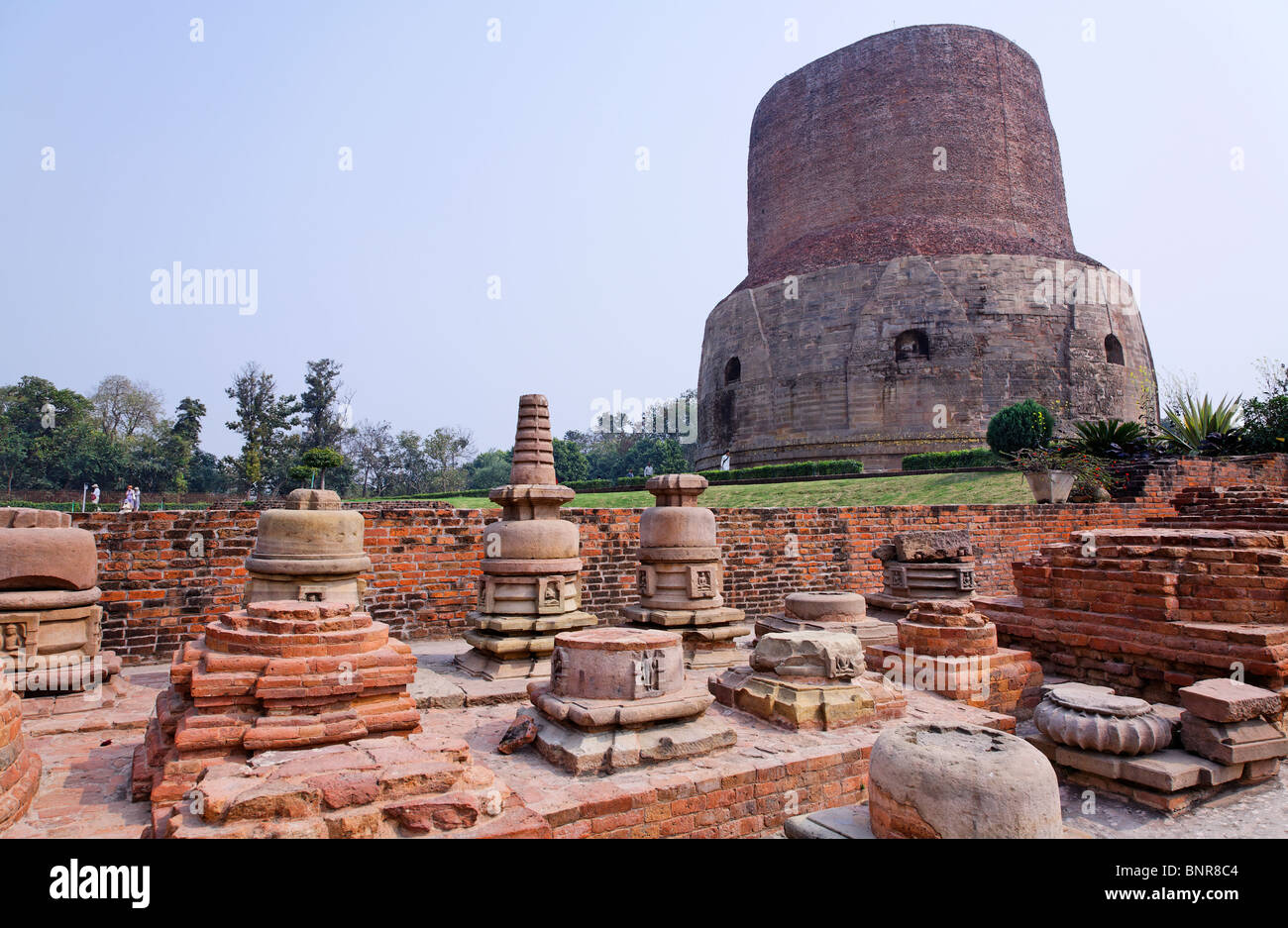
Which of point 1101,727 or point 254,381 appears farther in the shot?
point 254,381

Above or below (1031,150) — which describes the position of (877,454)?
below

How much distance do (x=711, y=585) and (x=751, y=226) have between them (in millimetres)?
21502

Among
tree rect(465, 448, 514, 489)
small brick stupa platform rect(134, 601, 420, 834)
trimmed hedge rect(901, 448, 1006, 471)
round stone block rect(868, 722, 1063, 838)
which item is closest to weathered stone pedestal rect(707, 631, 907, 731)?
round stone block rect(868, 722, 1063, 838)

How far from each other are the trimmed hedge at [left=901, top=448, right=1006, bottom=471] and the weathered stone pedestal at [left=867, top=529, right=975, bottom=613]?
29.5 ft

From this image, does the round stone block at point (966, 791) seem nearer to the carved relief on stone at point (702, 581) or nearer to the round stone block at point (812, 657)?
the round stone block at point (812, 657)

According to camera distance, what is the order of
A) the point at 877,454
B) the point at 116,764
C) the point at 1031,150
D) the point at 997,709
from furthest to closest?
the point at 1031,150
the point at 877,454
the point at 997,709
the point at 116,764

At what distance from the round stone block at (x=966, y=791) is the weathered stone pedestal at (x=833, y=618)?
3.49 meters

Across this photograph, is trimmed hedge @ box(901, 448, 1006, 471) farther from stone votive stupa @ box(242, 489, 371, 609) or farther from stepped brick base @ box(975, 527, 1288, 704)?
A: stone votive stupa @ box(242, 489, 371, 609)

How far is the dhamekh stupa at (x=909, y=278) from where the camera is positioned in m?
19.9

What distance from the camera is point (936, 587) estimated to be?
711 centimetres

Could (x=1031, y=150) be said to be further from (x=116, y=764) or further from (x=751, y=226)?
(x=116, y=764)

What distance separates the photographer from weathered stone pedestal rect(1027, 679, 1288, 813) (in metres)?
3.52

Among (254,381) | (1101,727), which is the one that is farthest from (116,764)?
(254,381)

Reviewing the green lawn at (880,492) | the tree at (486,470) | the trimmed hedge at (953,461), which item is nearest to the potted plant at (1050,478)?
the green lawn at (880,492)
